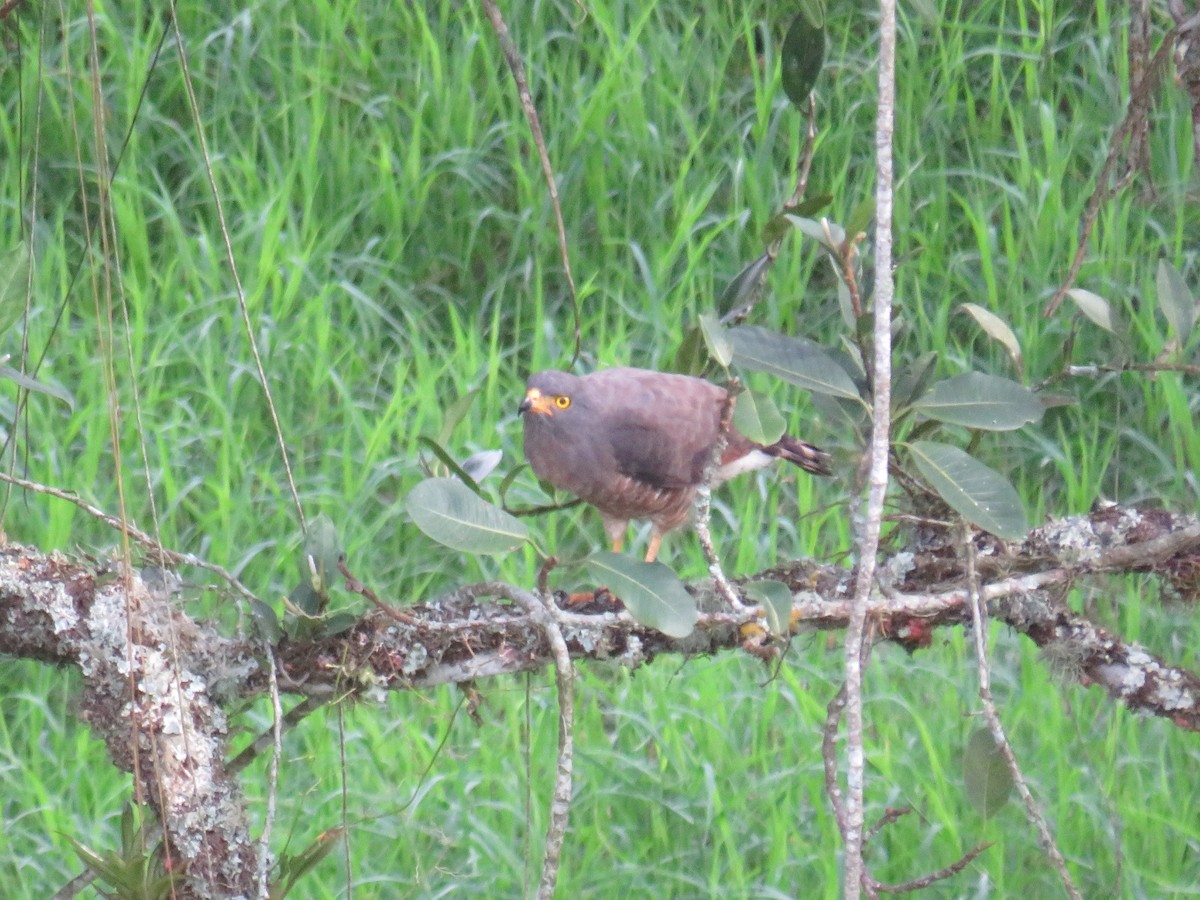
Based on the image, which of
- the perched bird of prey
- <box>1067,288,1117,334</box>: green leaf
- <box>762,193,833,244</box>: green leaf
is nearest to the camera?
<box>762,193,833,244</box>: green leaf

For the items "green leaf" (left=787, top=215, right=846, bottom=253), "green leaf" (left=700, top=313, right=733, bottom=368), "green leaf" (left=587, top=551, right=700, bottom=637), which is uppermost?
"green leaf" (left=787, top=215, right=846, bottom=253)

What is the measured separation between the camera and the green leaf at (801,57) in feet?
5.80

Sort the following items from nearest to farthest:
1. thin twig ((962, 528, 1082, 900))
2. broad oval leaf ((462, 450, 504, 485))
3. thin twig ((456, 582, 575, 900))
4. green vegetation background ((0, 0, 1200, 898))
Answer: thin twig ((456, 582, 575, 900)) → thin twig ((962, 528, 1082, 900)) → broad oval leaf ((462, 450, 504, 485)) → green vegetation background ((0, 0, 1200, 898))

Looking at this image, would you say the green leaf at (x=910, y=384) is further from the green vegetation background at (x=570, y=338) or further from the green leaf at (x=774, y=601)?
the green vegetation background at (x=570, y=338)

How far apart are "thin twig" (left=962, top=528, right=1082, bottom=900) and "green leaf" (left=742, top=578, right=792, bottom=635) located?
22cm

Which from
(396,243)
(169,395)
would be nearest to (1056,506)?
(396,243)

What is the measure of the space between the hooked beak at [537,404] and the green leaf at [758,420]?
1427mm

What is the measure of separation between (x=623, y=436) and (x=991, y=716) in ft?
5.17

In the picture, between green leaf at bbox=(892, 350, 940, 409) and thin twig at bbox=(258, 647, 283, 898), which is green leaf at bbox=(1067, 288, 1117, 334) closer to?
green leaf at bbox=(892, 350, 940, 409)

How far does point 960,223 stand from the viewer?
4449mm

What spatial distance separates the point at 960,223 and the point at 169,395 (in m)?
2.55

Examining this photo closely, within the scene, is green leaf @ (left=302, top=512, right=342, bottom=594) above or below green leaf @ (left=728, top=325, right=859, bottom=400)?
below

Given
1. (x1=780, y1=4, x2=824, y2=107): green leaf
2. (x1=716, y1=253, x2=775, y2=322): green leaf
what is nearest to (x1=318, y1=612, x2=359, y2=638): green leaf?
(x1=716, y1=253, x2=775, y2=322): green leaf

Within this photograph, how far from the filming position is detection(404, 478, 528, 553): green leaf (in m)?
1.46
